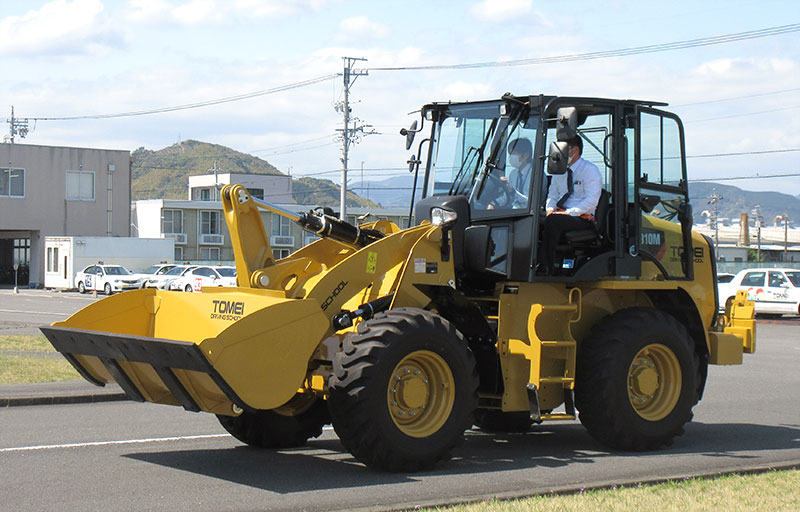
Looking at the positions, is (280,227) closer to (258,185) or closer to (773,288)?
(258,185)

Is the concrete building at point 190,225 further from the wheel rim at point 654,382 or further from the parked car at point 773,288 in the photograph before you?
the wheel rim at point 654,382

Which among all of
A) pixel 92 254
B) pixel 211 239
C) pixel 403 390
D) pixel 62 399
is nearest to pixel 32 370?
pixel 62 399

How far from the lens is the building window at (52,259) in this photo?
62.6 m

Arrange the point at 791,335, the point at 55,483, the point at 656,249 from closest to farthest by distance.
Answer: the point at 55,483
the point at 656,249
the point at 791,335

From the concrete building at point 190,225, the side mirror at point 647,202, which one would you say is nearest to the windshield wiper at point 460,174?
the side mirror at point 647,202

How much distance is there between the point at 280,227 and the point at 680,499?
8709 cm

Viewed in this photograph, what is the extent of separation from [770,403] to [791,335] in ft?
50.2

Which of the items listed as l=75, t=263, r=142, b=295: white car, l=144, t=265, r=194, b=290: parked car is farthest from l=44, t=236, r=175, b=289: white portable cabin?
l=144, t=265, r=194, b=290: parked car

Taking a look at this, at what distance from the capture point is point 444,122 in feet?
34.8

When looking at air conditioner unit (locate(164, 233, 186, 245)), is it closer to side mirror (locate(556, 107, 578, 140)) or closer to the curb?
the curb

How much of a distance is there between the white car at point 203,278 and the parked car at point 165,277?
2.91 ft

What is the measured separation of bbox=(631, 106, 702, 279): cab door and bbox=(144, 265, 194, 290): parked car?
4040 cm

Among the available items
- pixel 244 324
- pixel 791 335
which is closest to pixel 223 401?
pixel 244 324

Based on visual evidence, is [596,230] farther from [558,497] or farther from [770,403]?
[770,403]
